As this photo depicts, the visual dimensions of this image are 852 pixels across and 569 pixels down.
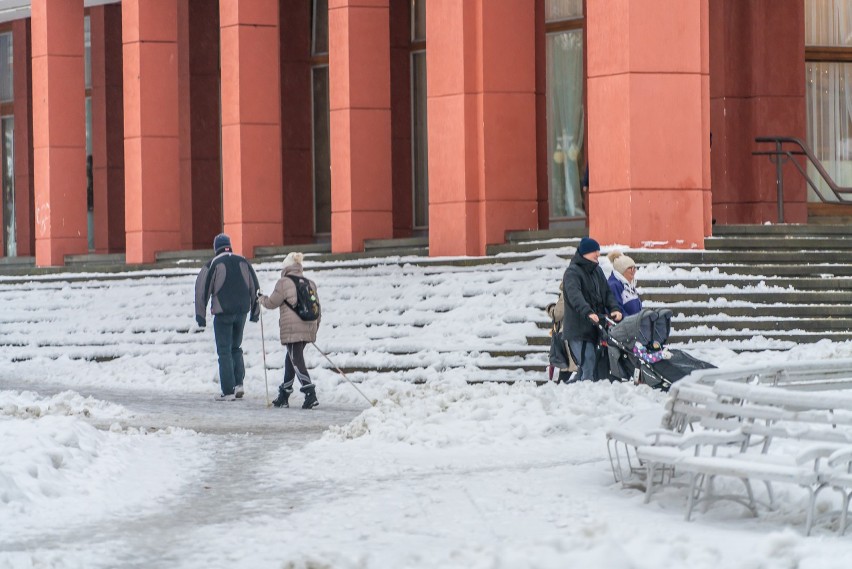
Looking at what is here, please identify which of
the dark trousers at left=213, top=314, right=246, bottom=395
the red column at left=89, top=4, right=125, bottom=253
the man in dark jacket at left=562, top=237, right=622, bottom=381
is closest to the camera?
the man in dark jacket at left=562, top=237, right=622, bottom=381

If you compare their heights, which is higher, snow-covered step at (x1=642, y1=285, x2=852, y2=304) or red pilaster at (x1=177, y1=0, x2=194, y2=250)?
red pilaster at (x1=177, y1=0, x2=194, y2=250)

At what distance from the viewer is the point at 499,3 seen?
960 inches

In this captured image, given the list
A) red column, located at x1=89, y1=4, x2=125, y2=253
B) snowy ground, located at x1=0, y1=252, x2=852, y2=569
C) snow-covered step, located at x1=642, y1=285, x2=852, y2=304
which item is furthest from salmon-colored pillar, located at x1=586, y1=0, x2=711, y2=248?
red column, located at x1=89, y1=4, x2=125, y2=253

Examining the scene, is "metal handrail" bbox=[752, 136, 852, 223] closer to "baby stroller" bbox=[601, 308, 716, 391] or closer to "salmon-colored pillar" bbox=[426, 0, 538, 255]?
"salmon-colored pillar" bbox=[426, 0, 538, 255]

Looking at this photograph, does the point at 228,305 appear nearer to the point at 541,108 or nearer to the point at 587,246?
the point at 587,246

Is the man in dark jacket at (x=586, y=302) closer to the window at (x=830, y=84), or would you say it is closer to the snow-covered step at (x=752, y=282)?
the snow-covered step at (x=752, y=282)

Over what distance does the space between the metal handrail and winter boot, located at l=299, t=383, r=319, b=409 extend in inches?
396

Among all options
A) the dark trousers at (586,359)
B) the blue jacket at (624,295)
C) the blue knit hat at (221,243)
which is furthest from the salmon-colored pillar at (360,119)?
the dark trousers at (586,359)

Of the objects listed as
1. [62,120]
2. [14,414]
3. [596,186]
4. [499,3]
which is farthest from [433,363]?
[62,120]

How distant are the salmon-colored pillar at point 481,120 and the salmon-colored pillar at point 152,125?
7049 millimetres

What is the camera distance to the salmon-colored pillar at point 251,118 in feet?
91.6

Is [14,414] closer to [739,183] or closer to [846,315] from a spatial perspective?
[846,315]

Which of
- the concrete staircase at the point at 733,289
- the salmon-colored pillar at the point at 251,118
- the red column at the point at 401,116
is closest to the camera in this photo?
the concrete staircase at the point at 733,289

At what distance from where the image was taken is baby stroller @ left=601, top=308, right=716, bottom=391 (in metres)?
13.7
